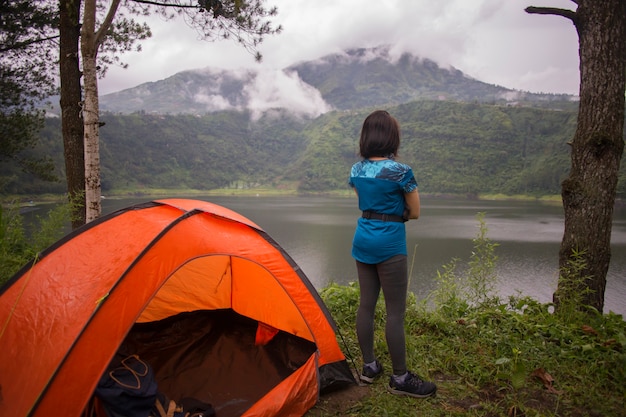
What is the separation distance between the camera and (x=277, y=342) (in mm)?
2777

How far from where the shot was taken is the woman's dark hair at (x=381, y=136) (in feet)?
6.29

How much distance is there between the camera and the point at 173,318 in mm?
3074

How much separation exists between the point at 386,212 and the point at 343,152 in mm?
99905

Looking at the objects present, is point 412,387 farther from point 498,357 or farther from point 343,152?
point 343,152

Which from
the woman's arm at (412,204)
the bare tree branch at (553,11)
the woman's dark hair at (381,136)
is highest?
the bare tree branch at (553,11)

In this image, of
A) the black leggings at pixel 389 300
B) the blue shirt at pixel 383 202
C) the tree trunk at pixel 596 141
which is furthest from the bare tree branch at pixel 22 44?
the tree trunk at pixel 596 141

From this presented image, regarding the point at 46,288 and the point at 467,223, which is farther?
the point at 467,223

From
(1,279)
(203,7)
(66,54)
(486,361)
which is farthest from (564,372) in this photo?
(66,54)

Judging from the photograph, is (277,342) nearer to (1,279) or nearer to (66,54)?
(1,279)

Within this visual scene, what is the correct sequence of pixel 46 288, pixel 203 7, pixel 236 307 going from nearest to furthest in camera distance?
pixel 46 288 → pixel 236 307 → pixel 203 7

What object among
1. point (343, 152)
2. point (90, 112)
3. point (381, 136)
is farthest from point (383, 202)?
point (343, 152)

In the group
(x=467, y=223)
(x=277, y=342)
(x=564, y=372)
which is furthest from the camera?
(x=467, y=223)

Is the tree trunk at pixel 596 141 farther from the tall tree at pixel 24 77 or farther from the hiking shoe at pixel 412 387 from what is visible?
the tall tree at pixel 24 77

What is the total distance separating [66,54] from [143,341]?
316 cm
